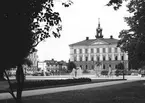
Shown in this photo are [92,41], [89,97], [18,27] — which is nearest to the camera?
[18,27]

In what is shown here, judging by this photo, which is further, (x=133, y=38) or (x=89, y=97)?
(x=133, y=38)

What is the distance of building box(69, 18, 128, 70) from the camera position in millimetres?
139875

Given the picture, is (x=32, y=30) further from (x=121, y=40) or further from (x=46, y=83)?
(x=121, y=40)

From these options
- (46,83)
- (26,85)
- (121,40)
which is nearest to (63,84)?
(46,83)

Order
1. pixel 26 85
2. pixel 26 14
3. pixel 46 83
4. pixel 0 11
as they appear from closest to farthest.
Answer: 1. pixel 0 11
2. pixel 26 14
3. pixel 26 85
4. pixel 46 83

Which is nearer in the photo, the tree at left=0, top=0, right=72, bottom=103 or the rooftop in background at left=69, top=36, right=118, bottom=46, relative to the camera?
the tree at left=0, top=0, right=72, bottom=103

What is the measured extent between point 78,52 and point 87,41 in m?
7.29

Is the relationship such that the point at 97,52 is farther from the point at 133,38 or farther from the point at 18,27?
the point at 18,27

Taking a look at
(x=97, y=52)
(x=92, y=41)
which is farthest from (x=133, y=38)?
(x=92, y=41)

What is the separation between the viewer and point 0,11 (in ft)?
24.5

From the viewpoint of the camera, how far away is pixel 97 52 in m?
144

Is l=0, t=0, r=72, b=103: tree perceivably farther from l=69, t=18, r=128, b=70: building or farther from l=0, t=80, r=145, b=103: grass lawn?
l=69, t=18, r=128, b=70: building

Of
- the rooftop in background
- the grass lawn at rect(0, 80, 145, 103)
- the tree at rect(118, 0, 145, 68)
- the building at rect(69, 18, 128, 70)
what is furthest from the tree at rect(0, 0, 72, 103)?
the rooftop in background

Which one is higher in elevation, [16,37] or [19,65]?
[16,37]
